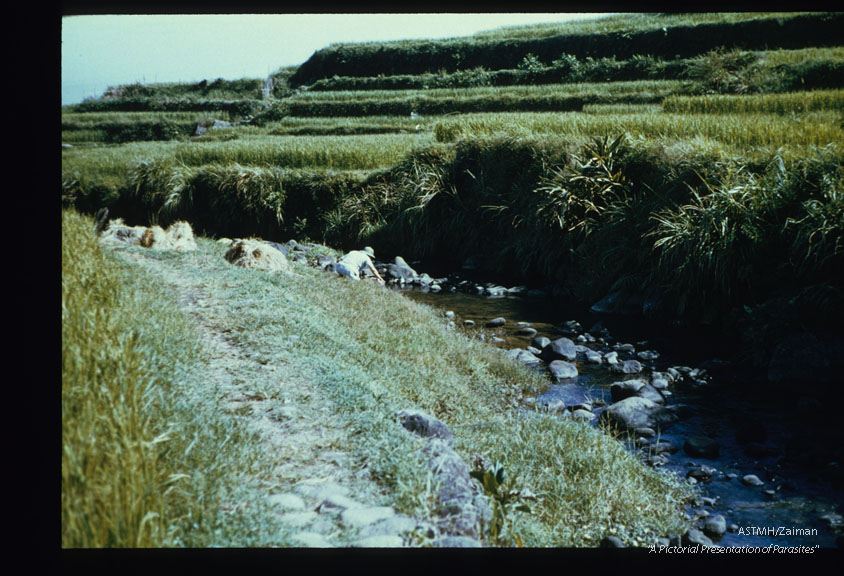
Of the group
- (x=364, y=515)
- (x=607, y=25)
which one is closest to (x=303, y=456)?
(x=364, y=515)

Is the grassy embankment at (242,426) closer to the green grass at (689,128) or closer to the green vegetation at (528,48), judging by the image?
the green grass at (689,128)

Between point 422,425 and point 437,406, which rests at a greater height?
point 422,425

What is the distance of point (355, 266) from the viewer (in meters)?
9.93

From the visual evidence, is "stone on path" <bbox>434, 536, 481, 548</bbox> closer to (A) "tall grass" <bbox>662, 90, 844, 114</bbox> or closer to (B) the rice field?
(A) "tall grass" <bbox>662, 90, 844, 114</bbox>

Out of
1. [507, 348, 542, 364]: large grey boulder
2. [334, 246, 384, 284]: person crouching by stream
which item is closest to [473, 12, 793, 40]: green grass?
[334, 246, 384, 284]: person crouching by stream

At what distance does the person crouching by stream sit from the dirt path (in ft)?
16.1

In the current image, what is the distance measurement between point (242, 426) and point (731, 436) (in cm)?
398

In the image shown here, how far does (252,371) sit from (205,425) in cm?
101

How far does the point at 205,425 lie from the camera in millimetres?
2949

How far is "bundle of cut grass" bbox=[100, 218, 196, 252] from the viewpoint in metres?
6.59

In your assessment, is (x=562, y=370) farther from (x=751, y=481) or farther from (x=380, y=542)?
(x=380, y=542)

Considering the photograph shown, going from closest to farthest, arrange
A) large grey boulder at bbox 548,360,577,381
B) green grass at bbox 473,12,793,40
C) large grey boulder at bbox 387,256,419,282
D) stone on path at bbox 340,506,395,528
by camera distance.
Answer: stone on path at bbox 340,506,395,528 → large grey boulder at bbox 548,360,577,381 → large grey boulder at bbox 387,256,419,282 → green grass at bbox 473,12,793,40

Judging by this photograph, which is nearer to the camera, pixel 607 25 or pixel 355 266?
pixel 355 266

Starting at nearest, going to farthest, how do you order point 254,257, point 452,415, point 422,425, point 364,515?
point 364,515 < point 422,425 < point 452,415 < point 254,257
